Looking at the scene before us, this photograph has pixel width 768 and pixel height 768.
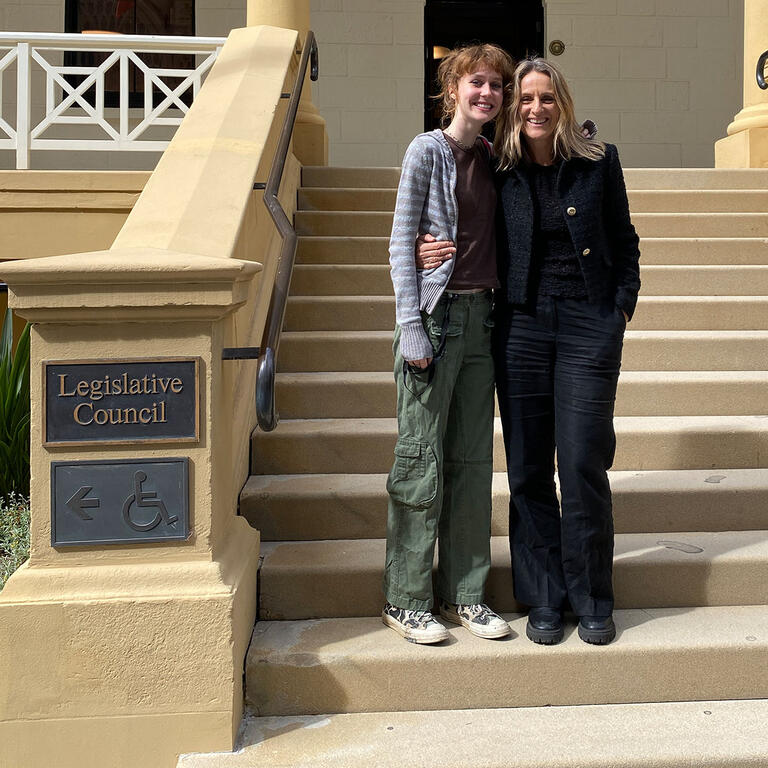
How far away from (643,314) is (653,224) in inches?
41.7

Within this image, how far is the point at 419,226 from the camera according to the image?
2.66 meters

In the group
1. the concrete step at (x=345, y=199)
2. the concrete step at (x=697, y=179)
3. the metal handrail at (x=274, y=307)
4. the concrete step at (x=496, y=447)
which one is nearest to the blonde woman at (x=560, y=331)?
the metal handrail at (x=274, y=307)

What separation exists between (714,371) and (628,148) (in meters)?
5.41

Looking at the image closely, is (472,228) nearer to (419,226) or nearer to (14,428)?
(419,226)

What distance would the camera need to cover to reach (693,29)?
29.3ft

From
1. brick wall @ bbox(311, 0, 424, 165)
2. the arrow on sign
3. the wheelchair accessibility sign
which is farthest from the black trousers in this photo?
brick wall @ bbox(311, 0, 424, 165)

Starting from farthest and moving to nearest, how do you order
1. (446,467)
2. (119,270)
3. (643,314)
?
(643,314)
(446,467)
(119,270)

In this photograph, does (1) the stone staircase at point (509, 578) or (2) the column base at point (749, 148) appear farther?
(2) the column base at point (749, 148)

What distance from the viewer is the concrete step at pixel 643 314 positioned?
14.4ft

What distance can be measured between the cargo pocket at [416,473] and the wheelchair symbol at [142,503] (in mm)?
747

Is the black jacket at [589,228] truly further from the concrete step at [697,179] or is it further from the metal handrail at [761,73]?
the metal handrail at [761,73]

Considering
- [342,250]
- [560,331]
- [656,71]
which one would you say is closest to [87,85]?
[342,250]

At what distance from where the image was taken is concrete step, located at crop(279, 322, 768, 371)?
13.5ft

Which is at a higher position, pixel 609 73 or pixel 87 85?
pixel 609 73
